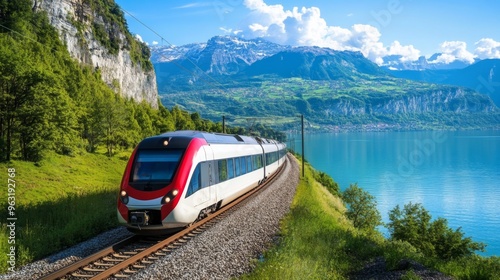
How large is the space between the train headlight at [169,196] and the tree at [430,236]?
24932 millimetres

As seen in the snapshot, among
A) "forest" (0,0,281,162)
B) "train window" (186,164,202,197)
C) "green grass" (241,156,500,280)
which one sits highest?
"forest" (0,0,281,162)

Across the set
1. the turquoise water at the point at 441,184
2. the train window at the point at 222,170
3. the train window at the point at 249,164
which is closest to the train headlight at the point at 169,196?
the train window at the point at 222,170

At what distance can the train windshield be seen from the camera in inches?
495

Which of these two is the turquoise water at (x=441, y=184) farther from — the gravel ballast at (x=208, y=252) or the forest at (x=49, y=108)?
the gravel ballast at (x=208, y=252)

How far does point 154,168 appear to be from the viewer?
13.0 metres

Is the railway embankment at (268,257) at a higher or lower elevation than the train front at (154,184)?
lower

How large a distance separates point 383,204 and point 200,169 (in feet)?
193

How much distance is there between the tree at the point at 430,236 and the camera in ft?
107

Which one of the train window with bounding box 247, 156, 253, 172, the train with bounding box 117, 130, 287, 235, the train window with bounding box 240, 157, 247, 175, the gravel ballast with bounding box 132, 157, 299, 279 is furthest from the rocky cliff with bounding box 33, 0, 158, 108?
the gravel ballast with bounding box 132, 157, 299, 279

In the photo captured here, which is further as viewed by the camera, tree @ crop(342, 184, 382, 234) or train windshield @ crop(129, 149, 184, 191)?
tree @ crop(342, 184, 382, 234)

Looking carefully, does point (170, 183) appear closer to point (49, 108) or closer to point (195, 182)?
point (195, 182)

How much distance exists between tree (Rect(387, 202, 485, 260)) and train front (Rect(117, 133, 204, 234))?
24.6 metres

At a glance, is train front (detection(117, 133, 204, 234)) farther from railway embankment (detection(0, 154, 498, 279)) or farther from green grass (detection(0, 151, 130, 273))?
green grass (detection(0, 151, 130, 273))

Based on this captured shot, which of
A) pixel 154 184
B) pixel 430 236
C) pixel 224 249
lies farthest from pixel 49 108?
pixel 430 236
